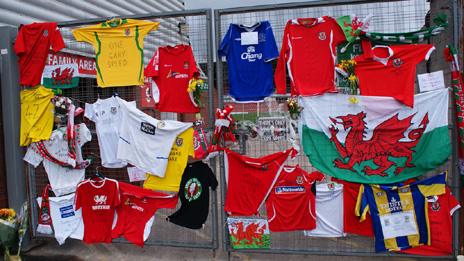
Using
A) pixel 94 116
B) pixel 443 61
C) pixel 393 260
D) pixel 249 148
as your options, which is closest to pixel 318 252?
pixel 393 260

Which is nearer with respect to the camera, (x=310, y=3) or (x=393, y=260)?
(x=310, y=3)

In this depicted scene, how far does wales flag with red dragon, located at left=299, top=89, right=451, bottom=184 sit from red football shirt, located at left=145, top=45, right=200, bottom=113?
151 cm

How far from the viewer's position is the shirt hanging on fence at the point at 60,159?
5.00m

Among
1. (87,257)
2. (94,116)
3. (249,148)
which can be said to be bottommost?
(87,257)

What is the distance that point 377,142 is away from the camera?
429 centimetres

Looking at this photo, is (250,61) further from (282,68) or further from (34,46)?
(34,46)

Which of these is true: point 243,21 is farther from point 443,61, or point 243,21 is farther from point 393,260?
point 393,260

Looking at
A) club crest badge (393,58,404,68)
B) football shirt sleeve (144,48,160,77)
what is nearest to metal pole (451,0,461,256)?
club crest badge (393,58,404,68)

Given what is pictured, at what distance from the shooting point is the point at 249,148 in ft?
15.5

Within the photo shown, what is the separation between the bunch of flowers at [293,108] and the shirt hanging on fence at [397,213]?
1211mm

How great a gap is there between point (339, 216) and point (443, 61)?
2.33 meters

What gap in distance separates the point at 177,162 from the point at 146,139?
1.72 feet

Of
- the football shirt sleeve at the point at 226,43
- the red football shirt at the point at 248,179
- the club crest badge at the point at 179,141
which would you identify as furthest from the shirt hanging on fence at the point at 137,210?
the football shirt sleeve at the point at 226,43

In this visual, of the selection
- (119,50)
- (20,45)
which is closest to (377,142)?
(119,50)
